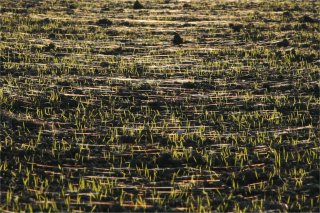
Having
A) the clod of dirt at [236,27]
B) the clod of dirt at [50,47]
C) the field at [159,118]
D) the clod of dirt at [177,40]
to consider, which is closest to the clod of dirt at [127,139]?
the field at [159,118]

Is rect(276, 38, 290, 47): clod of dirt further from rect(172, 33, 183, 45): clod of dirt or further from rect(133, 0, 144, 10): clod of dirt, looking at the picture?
rect(133, 0, 144, 10): clod of dirt

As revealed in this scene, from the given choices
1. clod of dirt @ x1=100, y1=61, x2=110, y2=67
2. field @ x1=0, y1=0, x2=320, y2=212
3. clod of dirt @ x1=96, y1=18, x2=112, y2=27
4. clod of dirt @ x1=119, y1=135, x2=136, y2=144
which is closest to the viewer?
field @ x1=0, y1=0, x2=320, y2=212

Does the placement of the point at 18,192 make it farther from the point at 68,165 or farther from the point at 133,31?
the point at 133,31

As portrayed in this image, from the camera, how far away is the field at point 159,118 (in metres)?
4.61

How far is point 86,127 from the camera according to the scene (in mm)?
6113

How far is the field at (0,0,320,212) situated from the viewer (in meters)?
4.61

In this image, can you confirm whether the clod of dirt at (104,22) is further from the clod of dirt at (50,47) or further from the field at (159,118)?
the clod of dirt at (50,47)

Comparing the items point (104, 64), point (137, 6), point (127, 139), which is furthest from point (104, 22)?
point (127, 139)

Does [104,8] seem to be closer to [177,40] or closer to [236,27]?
[236,27]

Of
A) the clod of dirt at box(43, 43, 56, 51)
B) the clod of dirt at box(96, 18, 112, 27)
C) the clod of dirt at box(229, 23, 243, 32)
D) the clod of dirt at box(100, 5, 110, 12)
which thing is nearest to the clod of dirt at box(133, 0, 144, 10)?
the clod of dirt at box(100, 5, 110, 12)

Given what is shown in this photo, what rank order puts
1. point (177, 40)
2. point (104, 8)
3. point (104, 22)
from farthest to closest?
point (104, 8) < point (104, 22) < point (177, 40)

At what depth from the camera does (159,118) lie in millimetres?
6445

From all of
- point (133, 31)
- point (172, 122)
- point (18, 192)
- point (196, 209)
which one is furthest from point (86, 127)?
point (133, 31)

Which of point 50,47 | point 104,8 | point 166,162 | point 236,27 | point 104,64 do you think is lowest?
point 166,162
